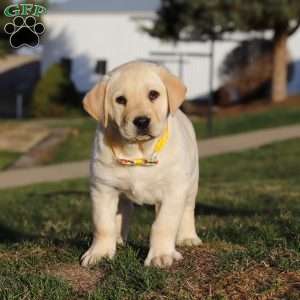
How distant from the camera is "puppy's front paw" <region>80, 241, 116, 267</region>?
4.53 metres

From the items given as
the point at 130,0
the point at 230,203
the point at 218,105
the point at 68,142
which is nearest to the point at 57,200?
the point at 230,203

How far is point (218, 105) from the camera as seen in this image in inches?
1294

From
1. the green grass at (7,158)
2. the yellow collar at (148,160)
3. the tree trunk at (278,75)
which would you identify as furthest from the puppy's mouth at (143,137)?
the tree trunk at (278,75)

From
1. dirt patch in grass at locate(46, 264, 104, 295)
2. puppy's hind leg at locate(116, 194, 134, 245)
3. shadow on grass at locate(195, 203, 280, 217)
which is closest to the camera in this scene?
dirt patch in grass at locate(46, 264, 104, 295)

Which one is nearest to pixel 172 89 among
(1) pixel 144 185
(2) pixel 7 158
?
(1) pixel 144 185

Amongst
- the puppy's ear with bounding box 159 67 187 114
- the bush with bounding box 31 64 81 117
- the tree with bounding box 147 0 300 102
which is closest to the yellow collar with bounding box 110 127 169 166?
the puppy's ear with bounding box 159 67 187 114

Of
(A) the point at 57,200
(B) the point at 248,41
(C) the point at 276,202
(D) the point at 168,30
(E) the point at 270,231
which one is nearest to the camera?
(E) the point at 270,231

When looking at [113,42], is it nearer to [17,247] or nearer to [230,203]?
[230,203]

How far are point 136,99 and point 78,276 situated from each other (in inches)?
39.8

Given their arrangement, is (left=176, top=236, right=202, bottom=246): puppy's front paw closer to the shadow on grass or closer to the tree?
the shadow on grass

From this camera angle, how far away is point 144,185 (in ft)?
14.6

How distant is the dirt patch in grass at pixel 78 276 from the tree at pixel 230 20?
2105cm

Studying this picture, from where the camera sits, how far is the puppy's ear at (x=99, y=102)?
176 inches

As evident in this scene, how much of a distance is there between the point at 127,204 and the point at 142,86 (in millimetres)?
1002
